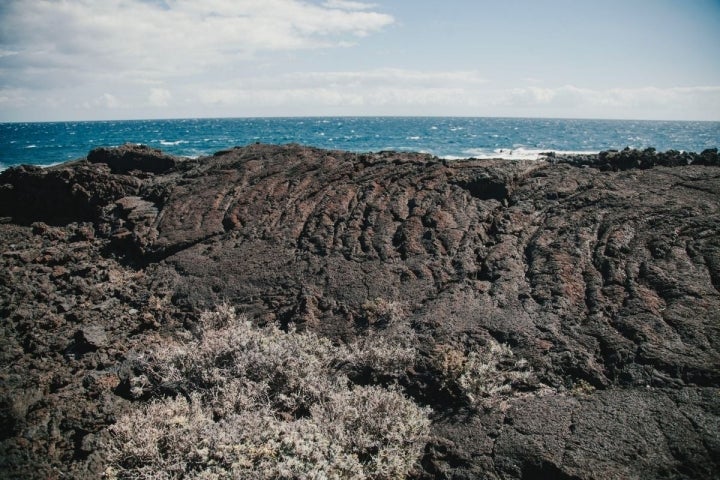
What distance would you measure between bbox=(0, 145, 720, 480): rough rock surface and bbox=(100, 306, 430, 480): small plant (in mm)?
414

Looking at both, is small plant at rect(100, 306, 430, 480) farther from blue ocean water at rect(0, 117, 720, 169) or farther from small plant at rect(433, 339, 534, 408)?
blue ocean water at rect(0, 117, 720, 169)

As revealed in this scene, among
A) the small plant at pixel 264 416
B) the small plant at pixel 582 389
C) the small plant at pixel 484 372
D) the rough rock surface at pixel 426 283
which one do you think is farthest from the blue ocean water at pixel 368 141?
the small plant at pixel 264 416

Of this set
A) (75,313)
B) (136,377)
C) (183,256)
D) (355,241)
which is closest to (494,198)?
(355,241)

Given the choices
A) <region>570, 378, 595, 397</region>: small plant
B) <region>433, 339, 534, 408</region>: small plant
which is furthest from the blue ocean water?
<region>570, 378, 595, 397</region>: small plant

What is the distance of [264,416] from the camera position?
203 inches

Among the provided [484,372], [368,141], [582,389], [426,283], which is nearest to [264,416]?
[484,372]

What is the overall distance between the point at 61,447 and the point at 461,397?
484 cm

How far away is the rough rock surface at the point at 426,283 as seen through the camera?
491 centimetres

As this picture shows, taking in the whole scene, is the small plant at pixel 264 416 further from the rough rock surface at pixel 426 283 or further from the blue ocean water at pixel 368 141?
the blue ocean water at pixel 368 141

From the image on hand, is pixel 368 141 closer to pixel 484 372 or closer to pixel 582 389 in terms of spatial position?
pixel 484 372

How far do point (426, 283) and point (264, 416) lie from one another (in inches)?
140

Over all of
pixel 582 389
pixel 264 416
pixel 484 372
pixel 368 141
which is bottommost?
pixel 264 416

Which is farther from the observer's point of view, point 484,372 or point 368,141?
point 368,141

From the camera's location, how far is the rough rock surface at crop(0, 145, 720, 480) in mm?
4906
